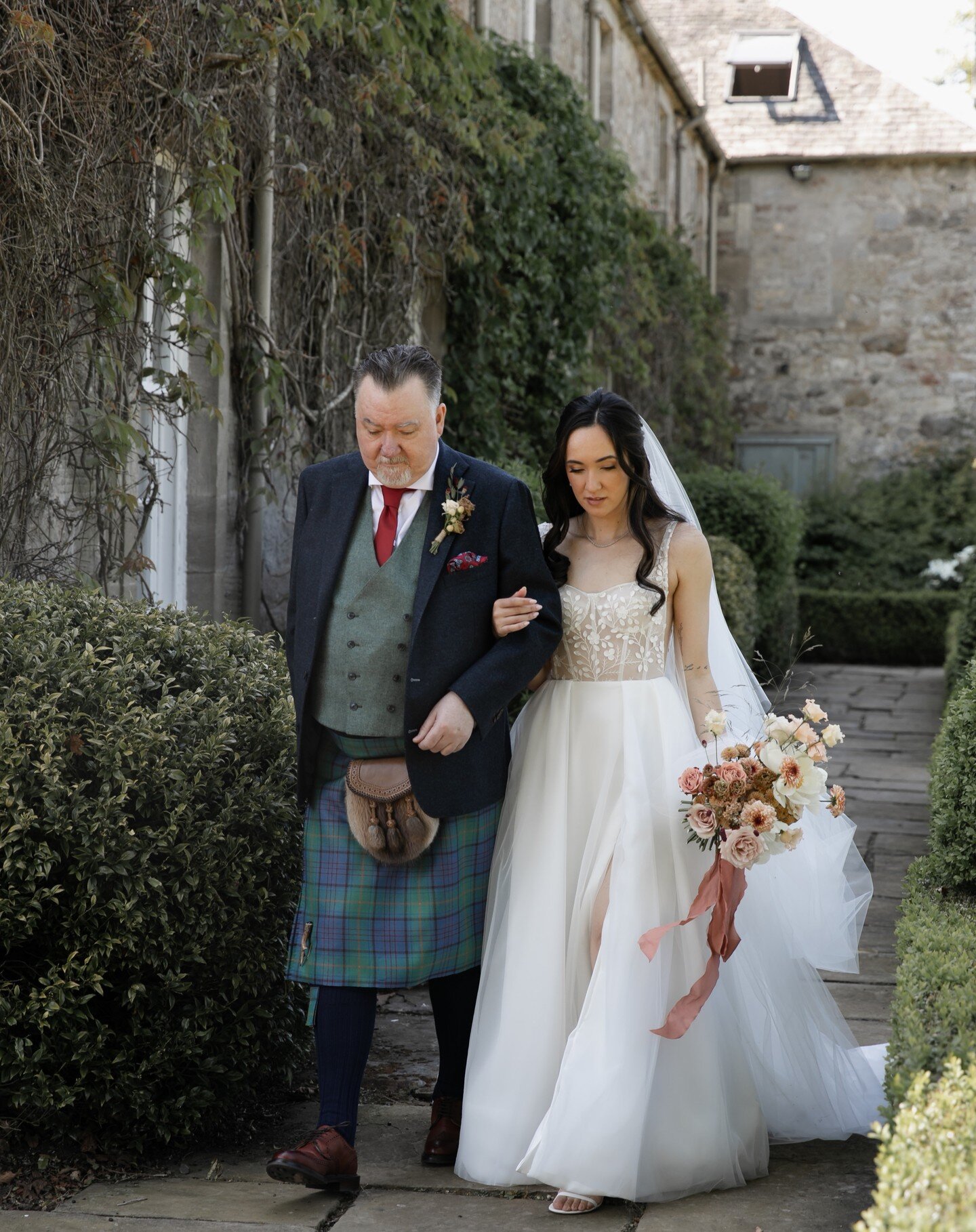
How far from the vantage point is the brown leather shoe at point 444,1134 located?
3082 mm

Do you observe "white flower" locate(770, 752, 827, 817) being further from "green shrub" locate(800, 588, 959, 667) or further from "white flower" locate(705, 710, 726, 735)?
"green shrub" locate(800, 588, 959, 667)

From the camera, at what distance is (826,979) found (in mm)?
4434

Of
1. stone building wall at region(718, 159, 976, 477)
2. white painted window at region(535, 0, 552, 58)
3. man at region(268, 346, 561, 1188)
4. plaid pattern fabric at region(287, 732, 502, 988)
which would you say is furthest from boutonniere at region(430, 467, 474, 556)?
stone building wall at region(718, 159, 976, 477)

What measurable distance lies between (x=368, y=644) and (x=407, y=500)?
345 mm

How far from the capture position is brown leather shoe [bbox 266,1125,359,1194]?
274 centimetres

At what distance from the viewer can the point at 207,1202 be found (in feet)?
9.34

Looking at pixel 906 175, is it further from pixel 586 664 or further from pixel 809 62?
pixel 586 664

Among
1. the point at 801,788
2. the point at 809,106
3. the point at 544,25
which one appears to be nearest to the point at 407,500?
the point at 801,788

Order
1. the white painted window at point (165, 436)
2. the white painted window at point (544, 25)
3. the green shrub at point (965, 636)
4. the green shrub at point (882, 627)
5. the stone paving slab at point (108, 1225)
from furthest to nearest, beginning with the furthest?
1. the green shrub at point (882, 627)
2. the white painted window at point (544, 25)
3. the green shrub at point (965, 636)
4. the white painted window at point (165, 436)
5. the stone paving slab at point (108, 1225)

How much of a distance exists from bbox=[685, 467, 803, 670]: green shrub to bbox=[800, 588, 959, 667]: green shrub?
2.74 meters

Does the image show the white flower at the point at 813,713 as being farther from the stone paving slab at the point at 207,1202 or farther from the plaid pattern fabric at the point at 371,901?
the stone paving slab at the point at 207,1202

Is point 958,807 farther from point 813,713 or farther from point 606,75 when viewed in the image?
point 606,75

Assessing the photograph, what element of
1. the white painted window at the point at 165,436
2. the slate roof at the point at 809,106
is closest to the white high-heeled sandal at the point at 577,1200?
the white painted window at the point at 165,436

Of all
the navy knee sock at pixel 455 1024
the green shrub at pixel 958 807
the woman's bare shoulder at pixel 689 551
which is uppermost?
the woman's bare shoulder at pixel 689 551
